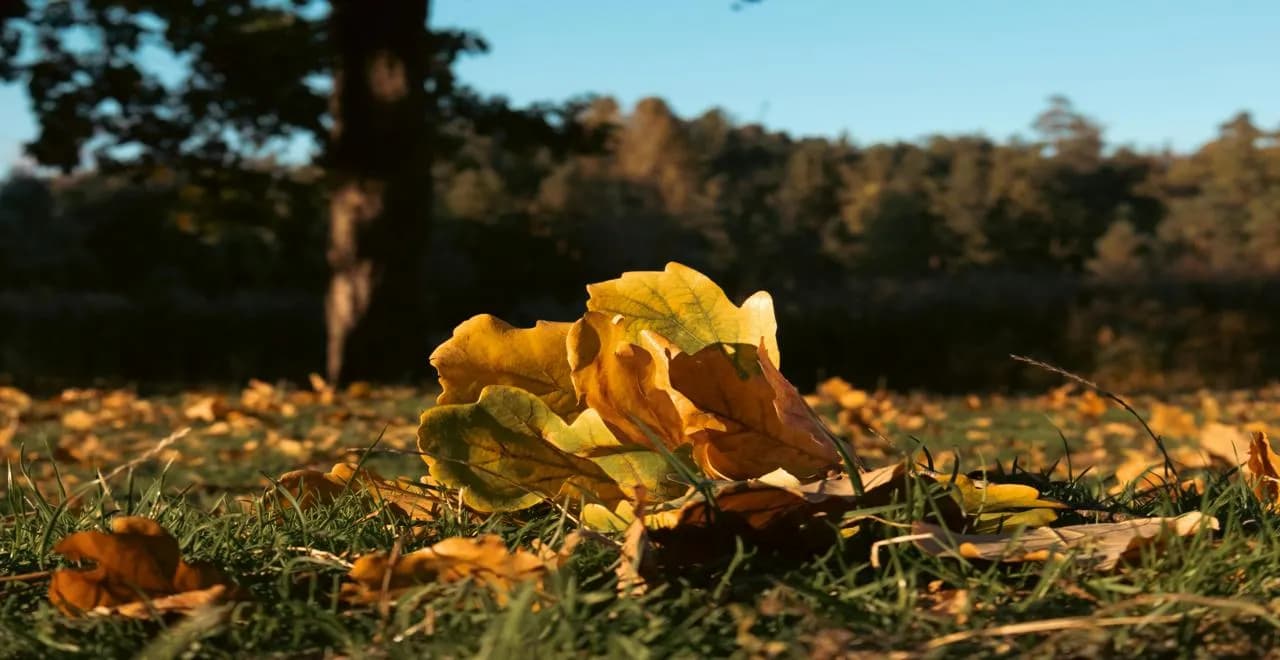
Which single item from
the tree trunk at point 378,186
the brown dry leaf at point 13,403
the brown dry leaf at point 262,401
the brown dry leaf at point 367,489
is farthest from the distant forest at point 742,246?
the brown dry leaf at point 367,489

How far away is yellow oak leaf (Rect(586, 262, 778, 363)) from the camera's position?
52.4 inches

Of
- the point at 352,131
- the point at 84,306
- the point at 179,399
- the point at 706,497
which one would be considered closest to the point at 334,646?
the point at 706,497

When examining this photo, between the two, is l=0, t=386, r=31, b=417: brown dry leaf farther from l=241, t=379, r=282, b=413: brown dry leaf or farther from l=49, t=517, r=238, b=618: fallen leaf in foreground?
l=49, t=517, r=238, b=618: fallen leaf in foreground

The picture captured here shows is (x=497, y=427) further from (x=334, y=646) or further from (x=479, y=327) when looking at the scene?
(x=334, y=646)

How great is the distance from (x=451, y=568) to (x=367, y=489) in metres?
0.53

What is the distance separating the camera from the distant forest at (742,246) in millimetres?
14547

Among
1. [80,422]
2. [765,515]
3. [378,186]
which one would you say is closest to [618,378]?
[765,515]

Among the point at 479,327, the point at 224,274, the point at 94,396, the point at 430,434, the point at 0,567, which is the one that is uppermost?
the point at 479,327

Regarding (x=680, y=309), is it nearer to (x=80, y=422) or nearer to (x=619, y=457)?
(x=619, y=457)

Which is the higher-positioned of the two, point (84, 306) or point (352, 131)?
point (352, 131)

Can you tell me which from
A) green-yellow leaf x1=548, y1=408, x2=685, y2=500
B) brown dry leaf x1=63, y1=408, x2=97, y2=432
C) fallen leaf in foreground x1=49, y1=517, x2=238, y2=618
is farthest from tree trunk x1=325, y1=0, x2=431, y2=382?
fallen leaf in foreground x1=49, y1=517, x2=238, y2=618

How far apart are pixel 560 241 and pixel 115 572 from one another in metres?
27.5

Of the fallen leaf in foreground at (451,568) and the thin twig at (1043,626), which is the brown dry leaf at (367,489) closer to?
the fallen leaf in foreground at (451,568)

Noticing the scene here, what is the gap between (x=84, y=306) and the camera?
1584 centimetres
